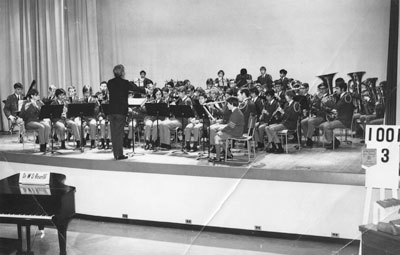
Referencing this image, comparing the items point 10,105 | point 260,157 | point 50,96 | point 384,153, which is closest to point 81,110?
point 50,96

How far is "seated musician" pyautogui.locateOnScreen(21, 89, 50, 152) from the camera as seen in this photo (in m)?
2.26

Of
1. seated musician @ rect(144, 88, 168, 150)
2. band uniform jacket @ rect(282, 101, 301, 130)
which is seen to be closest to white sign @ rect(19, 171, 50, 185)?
seated musician @ rect(144, 88, 168, 150)

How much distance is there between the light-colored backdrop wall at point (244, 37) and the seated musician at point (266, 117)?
0.12 meters

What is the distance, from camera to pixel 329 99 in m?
1.25

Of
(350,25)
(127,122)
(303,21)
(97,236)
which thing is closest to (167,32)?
(303,21)

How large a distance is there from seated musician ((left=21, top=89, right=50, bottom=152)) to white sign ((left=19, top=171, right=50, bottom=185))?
0.91ft

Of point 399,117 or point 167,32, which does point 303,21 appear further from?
point 167,32

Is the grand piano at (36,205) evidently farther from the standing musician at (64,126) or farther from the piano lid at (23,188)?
the standing musician at (64,126)

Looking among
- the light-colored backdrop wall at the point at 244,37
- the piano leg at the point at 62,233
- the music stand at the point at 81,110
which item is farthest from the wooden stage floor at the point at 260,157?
the piano leg at the point at 62,233

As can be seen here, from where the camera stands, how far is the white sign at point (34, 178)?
2.36 metres

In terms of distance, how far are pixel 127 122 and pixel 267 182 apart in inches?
64.6

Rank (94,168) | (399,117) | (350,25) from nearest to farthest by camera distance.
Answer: (350,25) < (399,117) < (94,168)

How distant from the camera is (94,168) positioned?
2965mm

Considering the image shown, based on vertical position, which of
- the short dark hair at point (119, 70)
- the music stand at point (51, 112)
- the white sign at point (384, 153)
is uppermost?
the short dark hair at point (119, 70)
